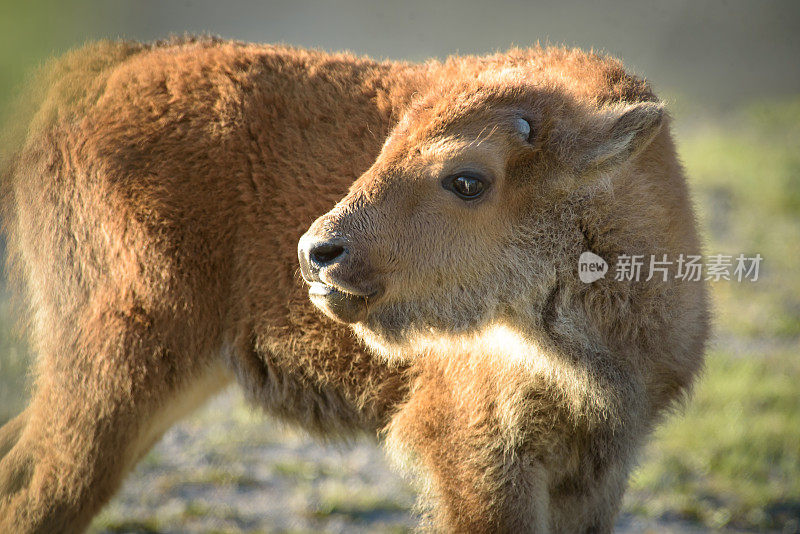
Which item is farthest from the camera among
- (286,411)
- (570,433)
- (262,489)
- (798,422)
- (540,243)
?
(798,422)

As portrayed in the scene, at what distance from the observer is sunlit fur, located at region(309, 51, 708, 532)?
10.3 ft

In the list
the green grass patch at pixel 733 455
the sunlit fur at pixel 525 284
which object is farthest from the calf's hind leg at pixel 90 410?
the green grass patch at pixel 733 455

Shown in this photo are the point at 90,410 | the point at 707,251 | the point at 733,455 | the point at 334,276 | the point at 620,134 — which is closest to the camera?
the point at 334,276

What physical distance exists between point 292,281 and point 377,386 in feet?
2.10

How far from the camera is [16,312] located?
13.6ft

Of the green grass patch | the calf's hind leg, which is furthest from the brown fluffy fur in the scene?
the green grass patch

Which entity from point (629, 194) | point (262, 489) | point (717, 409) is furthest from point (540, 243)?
point (717, 409)

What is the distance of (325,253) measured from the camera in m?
2.97

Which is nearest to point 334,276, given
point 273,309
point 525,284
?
point 525,284

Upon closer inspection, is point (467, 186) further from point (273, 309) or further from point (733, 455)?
point (733, 455)

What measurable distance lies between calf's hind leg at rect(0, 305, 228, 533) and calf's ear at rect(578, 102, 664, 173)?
2008 millimetres

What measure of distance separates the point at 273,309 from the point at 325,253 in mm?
950

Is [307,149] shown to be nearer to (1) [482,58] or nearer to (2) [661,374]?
(1) [482,58]

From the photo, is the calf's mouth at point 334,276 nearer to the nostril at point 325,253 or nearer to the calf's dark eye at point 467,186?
the nostril at point 325,253
